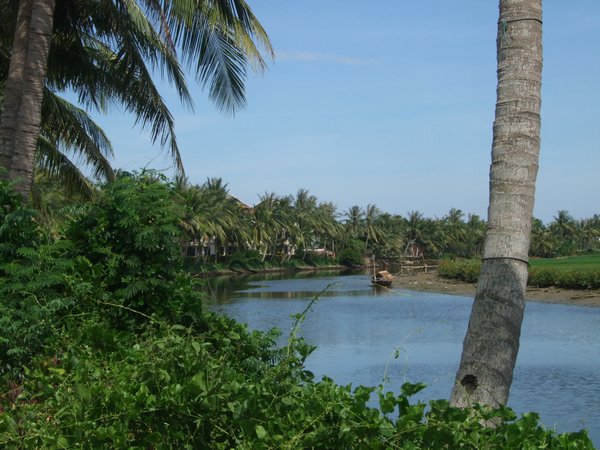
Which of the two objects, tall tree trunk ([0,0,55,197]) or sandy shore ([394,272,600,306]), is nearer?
tall tree trunk ([0,0,55,197])

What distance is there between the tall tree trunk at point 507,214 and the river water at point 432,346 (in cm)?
51

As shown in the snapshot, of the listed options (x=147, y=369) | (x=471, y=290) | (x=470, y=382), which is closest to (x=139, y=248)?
(x=147, y=369)

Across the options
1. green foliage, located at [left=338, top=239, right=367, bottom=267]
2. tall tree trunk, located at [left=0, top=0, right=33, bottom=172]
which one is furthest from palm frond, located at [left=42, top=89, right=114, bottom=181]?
green foliage, located at [left=338, top=239, right=367, bottom=267]

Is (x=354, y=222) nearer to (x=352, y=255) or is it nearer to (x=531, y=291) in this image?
(x=352, y=255)

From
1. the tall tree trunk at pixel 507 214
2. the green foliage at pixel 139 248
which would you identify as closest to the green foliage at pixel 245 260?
the green foliage at pixel 139 248

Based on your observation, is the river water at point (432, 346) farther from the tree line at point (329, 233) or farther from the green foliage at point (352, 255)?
the green foliage at point (352, 255)

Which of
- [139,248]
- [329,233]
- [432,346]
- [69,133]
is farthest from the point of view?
[329,233]

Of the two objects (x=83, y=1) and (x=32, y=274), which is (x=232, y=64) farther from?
(x=32, y=274)

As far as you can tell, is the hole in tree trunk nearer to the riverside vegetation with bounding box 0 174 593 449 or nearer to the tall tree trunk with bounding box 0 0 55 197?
the riverside vegetation with bounding box 0 174 593 449

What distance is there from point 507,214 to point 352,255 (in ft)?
331

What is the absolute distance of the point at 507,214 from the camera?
4168 millimetres

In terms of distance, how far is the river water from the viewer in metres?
14.9

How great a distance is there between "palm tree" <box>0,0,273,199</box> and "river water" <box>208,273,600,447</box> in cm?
359

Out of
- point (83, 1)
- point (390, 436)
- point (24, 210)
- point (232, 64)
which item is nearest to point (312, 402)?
point (390, 436)
